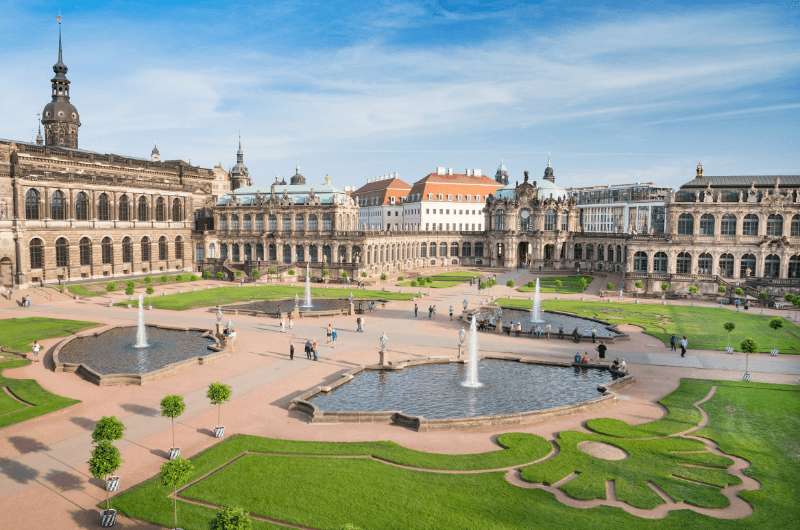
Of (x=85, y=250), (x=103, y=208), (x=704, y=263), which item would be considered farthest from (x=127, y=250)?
(x=704, y=263)

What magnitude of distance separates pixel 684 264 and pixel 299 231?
6674cm

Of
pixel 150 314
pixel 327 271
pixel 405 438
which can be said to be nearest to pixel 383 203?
pixel 327 271

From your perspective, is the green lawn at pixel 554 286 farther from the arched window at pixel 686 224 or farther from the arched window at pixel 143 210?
the arched window at pixel 143 210

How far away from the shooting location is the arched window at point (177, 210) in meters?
108

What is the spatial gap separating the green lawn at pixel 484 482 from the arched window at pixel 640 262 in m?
69.4

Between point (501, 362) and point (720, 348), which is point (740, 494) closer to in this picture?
point (501, 362)

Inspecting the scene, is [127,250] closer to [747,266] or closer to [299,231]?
[299,231]

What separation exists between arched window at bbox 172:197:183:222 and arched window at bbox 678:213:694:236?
86.3 m

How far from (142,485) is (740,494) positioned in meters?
23.5

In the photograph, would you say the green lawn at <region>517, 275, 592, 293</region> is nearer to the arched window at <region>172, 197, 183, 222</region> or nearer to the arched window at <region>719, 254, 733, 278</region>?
the arched window at <region>719, 254, 733, 278</region>

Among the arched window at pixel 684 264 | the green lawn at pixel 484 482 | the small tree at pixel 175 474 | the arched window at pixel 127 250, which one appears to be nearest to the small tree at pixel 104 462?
the green lawn at pixel 484 482

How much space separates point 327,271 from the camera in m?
101

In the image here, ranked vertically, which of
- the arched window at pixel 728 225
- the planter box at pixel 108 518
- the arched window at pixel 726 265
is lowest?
the planter box at pixel 108 518

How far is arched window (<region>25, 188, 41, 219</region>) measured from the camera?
265 ft
